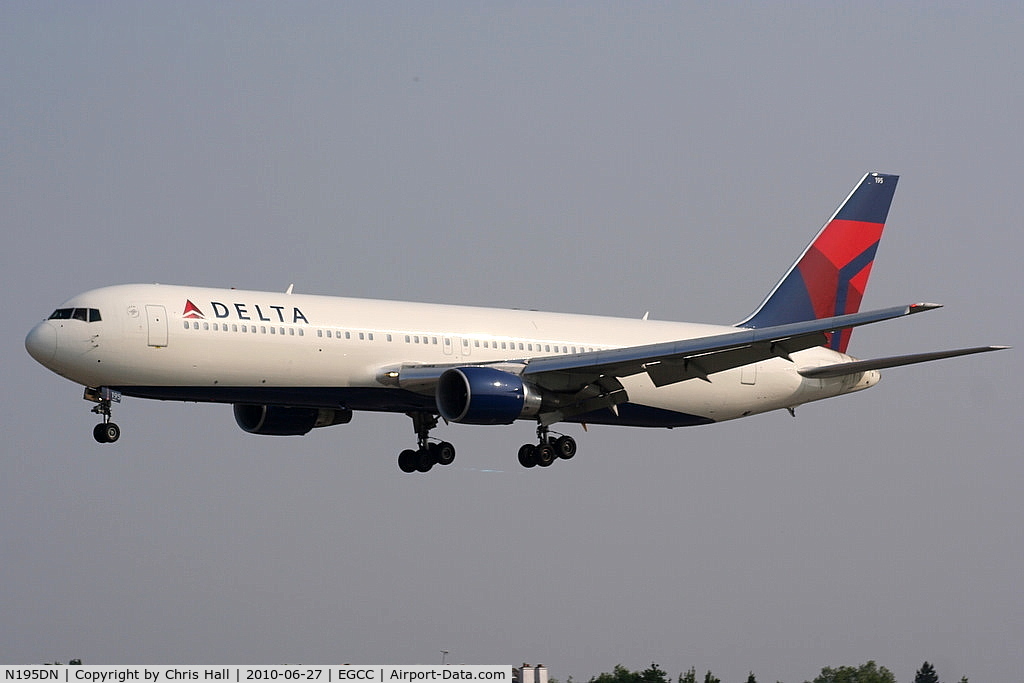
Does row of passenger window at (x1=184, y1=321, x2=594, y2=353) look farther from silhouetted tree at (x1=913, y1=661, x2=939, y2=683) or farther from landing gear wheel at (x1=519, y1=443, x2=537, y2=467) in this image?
silhouetted tree at (x1=913, y1=661, x2=939, y2=683)

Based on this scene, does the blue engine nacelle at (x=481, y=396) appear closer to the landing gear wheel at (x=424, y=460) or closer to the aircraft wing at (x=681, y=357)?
the aircraft wing at (x=681, y=357)

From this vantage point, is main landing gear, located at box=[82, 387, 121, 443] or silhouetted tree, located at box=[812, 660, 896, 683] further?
silhouetted tree, located at box=[812, 660, 896, 683]

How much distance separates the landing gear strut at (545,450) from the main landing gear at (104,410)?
12.5 m

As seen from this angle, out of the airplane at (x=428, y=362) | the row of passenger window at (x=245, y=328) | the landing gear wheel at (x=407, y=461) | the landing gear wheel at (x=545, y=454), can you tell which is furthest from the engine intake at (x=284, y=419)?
the row of passenger window at (x=245, y=328)

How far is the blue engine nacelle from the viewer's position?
4988 cm

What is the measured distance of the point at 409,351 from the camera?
51906mm

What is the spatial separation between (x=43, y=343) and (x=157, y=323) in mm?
3053

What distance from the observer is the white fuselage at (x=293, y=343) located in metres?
47.8

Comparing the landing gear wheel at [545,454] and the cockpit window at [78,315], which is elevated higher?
the cockpit window at [78,315]

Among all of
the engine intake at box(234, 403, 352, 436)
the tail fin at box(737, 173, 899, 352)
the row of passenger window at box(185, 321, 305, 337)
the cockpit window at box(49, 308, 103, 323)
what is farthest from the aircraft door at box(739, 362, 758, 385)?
the cockpit window at box(49, 308, 103, 323)

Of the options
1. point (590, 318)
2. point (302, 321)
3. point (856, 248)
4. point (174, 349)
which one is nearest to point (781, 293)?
point (856, 248)

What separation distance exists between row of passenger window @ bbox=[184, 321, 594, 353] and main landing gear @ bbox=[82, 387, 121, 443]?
2.82m
